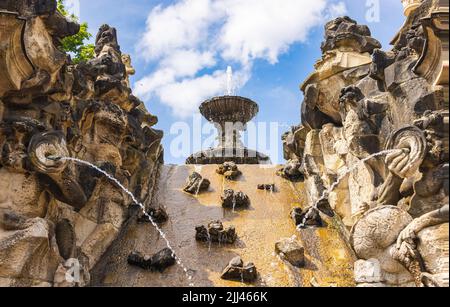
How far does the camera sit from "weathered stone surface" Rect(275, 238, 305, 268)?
7.21 meters

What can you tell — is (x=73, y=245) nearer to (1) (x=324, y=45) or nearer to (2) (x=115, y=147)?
(2) (x=115, y=147)

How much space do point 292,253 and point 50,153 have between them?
11.0ft

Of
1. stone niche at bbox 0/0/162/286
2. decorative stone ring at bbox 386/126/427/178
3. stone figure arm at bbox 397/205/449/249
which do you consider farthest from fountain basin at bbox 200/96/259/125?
stone figure arm at bbox 397/205/449/249

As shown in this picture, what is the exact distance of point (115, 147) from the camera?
27.9 ft

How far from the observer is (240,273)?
684 centimetres

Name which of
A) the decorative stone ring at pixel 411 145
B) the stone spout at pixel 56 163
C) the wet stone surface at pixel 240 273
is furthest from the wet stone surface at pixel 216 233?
the decorative stone ring at pixel 411 145

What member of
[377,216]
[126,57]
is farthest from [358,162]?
[126,57]

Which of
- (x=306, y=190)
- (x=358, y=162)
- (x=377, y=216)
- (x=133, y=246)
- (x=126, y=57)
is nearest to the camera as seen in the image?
(x=377, y=216)

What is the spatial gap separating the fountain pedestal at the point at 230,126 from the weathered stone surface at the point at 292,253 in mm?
8394

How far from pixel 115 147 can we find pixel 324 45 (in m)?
3.91

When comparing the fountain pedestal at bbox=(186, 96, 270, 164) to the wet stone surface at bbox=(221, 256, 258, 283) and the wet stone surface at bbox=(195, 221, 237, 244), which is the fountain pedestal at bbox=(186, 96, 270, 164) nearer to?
the wet stone surface at bbox=(195, 221, 237, 244)

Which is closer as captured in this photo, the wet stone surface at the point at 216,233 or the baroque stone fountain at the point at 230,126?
the wet stone surface at the point at 216,233

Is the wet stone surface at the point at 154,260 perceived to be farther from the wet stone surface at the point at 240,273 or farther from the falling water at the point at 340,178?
the falling water at the point at 340,178

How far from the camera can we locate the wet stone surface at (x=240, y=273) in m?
6.80
